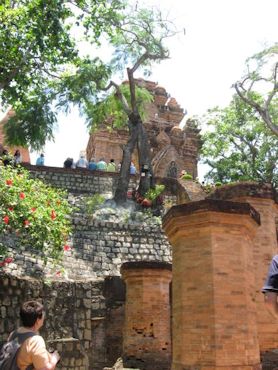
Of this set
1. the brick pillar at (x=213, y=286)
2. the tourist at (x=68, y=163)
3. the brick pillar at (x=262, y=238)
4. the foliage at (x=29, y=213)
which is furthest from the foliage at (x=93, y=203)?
the brick pillar at (x=213, y=286)

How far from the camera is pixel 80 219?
46.7ft

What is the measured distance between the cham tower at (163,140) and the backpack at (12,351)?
2667 cm

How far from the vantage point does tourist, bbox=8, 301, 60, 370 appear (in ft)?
9.74

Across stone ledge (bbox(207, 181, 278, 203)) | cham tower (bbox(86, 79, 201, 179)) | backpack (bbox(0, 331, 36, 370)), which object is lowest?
backpack (bbox(0, 331, 36, 370))

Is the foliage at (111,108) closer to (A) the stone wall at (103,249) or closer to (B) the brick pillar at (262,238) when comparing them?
(A) the stone wall at (103,249)

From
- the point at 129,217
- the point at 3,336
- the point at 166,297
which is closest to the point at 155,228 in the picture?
the point at 129,217

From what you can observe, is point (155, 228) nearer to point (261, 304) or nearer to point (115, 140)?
point (261, 304)

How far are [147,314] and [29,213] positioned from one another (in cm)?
335

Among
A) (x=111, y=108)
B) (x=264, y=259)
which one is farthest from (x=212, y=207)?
(x=111, y=108)

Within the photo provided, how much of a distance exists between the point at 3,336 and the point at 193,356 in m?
4.40

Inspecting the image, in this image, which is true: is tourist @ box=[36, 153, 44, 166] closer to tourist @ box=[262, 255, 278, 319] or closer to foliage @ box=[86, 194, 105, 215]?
Result: foliage @ box=[86, 194, 105, 215]

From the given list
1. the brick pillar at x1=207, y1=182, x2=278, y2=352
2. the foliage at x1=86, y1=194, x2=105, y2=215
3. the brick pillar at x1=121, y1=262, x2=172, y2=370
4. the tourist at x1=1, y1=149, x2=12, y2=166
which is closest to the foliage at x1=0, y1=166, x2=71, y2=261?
the tourist at x1=1, y1=149, x2=12, y2=166

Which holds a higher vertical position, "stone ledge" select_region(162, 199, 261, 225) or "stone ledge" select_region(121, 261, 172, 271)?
"stone ledge" select_region(162, 199, 261, 225)

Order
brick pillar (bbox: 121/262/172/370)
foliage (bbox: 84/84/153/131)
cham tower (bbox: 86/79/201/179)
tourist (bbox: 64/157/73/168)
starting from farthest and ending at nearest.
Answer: cham tower (bbox: 86/79/201/179) → tourist (bbox: 64/157/73/168) → foliage (bbox: 84/84/153/131) → brick pillar (bbox: 121/262/172/370)
